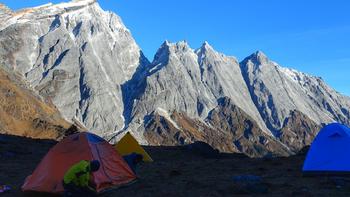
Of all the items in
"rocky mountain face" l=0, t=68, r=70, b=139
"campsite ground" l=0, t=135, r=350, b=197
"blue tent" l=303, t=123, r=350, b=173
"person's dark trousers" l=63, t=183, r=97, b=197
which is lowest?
"person's dark trousers" l=63, t=183, r=97, b=197

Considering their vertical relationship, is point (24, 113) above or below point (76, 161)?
above

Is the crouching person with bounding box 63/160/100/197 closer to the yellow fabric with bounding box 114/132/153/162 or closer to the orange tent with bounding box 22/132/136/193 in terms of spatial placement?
the orange tent with bounding box 22/132/136/193

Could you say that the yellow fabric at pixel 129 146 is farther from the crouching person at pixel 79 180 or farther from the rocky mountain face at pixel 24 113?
the rocky mountain face at pixel 24 113

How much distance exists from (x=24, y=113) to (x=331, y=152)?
15779 centimetres

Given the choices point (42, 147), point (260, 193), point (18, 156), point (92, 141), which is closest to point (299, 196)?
point (260, 193)

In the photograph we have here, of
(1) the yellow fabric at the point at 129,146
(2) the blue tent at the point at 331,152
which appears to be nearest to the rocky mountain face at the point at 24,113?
(1) the yellow fabric at the point at 129,146

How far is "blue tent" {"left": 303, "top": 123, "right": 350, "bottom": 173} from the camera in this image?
19.6 meters

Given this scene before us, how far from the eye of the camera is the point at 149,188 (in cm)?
1820

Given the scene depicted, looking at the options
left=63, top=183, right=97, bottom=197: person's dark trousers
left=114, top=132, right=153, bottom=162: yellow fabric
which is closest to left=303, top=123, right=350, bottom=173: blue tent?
left=63, top=183, right=97, bottom=197: person's dark trousers

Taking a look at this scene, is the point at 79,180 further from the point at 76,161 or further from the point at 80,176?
the point at 76,161

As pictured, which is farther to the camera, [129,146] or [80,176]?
[129,146]

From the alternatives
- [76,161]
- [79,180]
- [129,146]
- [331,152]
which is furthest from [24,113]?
→ [79,180]

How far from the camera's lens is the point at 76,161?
1797 cm

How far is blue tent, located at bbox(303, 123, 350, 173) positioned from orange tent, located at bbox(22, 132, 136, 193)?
7505mm
